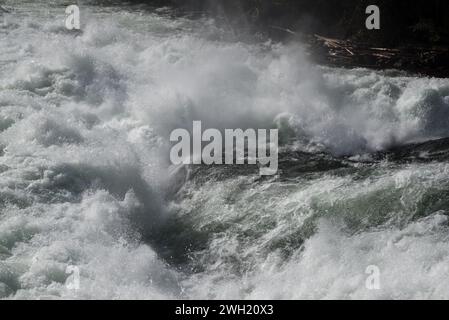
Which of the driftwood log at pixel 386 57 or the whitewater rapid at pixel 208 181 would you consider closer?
the whitewater rapid at pixel 208 181

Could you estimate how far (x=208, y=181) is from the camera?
9008mm

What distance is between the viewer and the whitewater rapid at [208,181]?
6781 millimetres

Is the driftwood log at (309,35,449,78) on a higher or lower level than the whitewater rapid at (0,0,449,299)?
higher

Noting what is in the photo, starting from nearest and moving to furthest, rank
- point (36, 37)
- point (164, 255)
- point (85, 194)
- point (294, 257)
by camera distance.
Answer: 1. point (294, 257)
2. point (164, 255)
3. point (85, 194)
4. point (36, 37)

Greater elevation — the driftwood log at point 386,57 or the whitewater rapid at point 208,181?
the driftwood log at point 386,57

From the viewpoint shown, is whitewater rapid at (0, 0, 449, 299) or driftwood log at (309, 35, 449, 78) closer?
whitewater rapid at (0, 0, 449, 299)

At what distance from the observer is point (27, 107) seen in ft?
35.0

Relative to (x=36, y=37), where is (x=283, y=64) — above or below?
below

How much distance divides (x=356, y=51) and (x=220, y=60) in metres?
3.01

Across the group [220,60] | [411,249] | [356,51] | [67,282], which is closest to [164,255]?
[67,282]

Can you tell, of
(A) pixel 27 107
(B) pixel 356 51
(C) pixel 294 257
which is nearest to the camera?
(C) pixel 294 257

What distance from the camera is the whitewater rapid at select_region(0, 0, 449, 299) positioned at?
6781 mm
